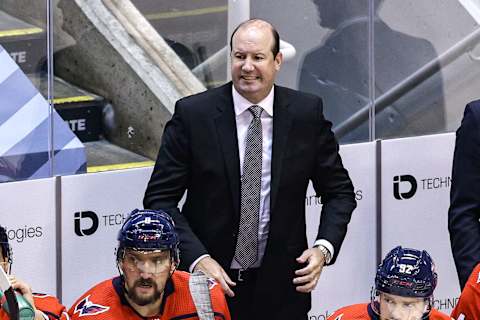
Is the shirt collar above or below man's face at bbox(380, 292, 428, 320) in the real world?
above

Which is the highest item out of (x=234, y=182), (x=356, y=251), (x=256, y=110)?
(x=256, y=110)

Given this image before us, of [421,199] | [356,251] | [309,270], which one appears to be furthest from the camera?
[421,199]

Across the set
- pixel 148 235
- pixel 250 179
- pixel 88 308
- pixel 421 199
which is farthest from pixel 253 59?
pixel 421 199

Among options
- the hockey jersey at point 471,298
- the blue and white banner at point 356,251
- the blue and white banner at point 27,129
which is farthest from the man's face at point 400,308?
the blue and white banner at point 356,251

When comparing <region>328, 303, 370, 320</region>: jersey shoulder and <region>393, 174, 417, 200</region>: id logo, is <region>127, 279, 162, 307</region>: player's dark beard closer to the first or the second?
<region>328, 303, 370, 320</region>: jersey shoulder

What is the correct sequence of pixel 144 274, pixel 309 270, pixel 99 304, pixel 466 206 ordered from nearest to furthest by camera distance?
pixel 144 274 < pixel 99 304 < pixel 466 206 < pixel 309 270

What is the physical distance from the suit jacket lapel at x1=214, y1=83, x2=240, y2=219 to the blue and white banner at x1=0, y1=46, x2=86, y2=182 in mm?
1030

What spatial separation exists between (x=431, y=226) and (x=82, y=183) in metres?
2.00

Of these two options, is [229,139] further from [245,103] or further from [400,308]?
[400,308]

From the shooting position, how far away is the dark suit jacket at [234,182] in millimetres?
6199

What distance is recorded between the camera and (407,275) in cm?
542

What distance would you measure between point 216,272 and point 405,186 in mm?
2158

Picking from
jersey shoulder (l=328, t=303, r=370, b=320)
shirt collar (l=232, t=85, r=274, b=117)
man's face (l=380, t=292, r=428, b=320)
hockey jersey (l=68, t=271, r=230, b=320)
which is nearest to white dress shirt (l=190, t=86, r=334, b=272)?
shirt collar (l=232, t=85, r=274, b=117)

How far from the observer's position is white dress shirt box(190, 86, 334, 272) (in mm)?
6242
